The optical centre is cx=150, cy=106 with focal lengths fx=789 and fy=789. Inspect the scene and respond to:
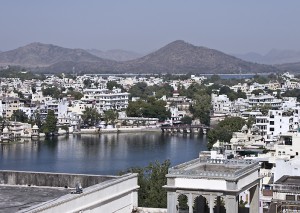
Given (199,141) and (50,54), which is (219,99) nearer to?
(199,141)

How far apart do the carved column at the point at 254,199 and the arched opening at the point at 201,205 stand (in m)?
0.37

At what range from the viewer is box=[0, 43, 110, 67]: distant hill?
14600 cm

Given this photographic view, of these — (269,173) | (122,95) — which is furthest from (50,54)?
(269,173)

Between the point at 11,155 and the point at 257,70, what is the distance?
10008 centimetres

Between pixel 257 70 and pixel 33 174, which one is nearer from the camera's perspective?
pixel 33 174

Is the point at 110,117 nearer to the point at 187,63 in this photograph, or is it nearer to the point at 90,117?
the point at 90,117

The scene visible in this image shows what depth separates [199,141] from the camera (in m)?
30.3

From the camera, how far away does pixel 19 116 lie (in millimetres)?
34656

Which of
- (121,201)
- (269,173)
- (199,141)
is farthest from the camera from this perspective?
(199,141)

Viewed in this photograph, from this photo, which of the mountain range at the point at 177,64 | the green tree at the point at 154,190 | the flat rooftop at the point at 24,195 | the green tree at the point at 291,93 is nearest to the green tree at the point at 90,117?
the green tree at the point at 291,93

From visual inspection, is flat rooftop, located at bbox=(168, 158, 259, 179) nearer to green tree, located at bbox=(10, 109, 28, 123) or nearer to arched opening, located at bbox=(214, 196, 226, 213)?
arched opening, located at bbox=(214, 196, 226, 213)

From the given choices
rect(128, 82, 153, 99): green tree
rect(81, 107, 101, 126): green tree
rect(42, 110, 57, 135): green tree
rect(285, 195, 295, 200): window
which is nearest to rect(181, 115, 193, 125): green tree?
rect(81, 107, 101, 126): green tree

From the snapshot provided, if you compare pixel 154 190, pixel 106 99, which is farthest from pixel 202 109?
pixel 154 190

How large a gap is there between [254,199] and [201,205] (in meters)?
0.43
